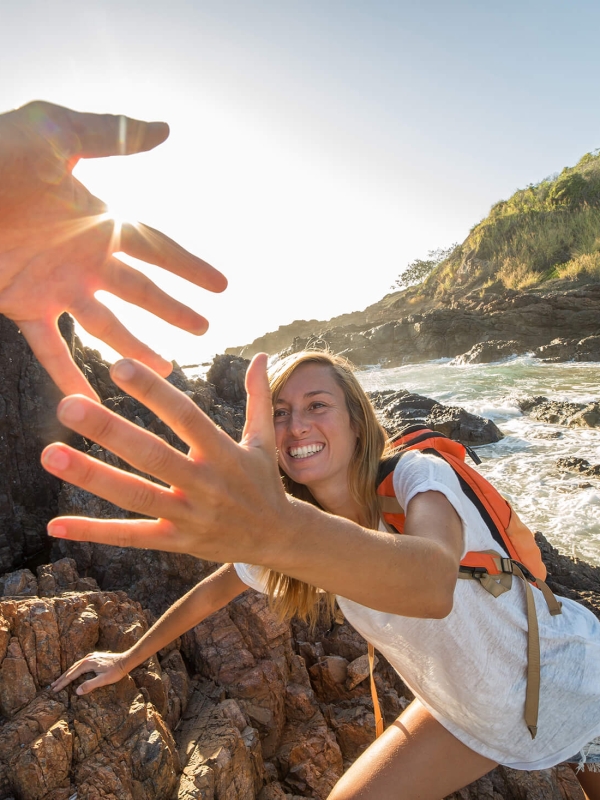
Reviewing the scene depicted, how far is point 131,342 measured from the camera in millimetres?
1331

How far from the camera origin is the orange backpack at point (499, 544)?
1.90 metres

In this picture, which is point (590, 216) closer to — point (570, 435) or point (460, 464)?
point (570, 435)

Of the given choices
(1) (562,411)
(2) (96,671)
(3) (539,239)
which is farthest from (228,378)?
(3) (539,239)

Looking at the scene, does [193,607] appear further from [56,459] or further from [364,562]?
[56,459]

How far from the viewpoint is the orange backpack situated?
190cm

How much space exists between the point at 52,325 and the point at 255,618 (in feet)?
7.56

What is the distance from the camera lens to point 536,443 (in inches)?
390

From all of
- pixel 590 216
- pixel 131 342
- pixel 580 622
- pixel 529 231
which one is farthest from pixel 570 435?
pixel 529 231

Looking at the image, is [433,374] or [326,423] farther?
[433,374]

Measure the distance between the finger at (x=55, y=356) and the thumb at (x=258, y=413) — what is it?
44 cm

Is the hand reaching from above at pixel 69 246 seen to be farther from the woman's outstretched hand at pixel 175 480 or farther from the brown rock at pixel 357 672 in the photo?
the brown rock at pixel 357 672

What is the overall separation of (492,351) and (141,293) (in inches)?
849

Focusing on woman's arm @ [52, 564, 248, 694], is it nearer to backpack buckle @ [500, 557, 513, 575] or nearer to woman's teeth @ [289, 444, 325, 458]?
woman's teeth @ [289, 444, 325, 458]

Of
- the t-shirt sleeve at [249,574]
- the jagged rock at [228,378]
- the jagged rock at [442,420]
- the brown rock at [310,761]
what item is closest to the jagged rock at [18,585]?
the t-shirt sleeve at [249,574]
